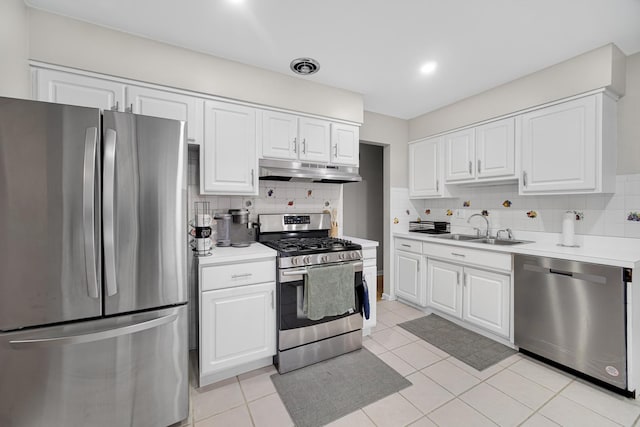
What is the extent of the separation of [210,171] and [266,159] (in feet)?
1.63

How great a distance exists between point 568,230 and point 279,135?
2746 mm

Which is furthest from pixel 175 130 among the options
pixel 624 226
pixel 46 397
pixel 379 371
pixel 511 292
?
pixel 624 226

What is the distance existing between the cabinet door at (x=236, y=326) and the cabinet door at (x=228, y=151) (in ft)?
2.86

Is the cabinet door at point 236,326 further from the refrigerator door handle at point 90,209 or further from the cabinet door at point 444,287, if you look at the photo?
the cabinet door at point 444,287

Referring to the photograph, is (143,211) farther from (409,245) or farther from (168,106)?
(409,245)

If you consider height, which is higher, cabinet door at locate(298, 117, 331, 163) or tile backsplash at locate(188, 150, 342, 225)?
cabinet door at locate(298, 117, 331, 163)

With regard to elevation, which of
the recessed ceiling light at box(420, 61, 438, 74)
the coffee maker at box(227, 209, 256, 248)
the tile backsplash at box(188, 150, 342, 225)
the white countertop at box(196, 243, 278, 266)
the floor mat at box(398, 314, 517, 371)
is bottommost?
the floor mat at box(398, 314, 517, 371)

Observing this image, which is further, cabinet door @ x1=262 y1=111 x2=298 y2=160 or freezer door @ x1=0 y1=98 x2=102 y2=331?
cabinet door @ x1=262 y1=111 x2=298 y2=160

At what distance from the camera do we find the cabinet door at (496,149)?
263 cm

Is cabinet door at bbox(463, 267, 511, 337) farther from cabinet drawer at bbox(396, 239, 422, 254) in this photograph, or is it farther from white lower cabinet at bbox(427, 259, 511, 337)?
cabinet drawer at bbox(396, 239, 422, 254)

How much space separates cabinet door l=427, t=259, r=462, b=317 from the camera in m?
2.76

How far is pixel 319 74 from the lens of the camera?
2.52 metres

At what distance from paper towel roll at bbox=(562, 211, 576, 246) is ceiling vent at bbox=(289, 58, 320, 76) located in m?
2.62

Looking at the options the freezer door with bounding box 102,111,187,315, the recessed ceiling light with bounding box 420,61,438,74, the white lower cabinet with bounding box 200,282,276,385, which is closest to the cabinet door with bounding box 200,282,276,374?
the white lower cabinet with bounding box 200,282,276,385
